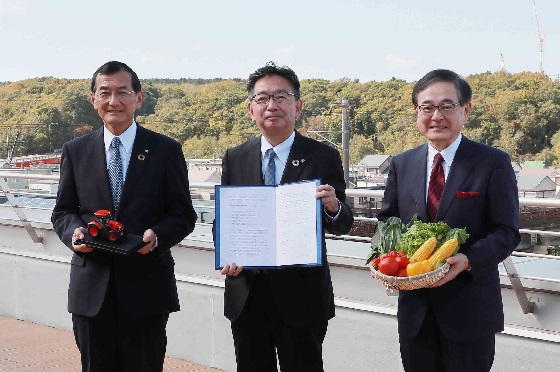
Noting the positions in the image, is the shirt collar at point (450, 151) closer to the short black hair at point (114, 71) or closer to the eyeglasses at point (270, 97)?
the eyeglasses at point (270, 97)

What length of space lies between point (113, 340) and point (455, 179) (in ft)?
4.55

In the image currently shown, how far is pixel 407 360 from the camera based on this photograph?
2.48 meters

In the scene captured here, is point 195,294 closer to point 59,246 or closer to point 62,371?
point 62,371

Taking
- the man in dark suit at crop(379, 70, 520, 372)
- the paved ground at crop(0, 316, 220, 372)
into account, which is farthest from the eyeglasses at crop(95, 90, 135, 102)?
the paved ground at crop(0, 316, 220, 372)

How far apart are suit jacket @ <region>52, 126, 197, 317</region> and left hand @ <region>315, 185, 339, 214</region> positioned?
596mm

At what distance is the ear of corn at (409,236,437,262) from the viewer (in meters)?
2.25

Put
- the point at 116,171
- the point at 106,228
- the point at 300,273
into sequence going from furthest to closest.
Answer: the point at 116,171, the point at 300,273, the point at 106,228

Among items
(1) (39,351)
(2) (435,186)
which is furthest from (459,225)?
(1) (39,351)

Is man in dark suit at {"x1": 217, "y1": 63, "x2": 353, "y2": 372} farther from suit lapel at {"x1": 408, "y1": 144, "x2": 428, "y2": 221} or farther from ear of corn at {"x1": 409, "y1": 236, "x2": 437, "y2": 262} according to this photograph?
ear of corn at {"x1": 409, "y1": 236, "x2": 437, "y2": 262}

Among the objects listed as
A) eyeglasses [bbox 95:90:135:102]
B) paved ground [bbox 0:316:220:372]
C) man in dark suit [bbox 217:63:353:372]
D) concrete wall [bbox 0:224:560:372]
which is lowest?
paved ground [bbox 0:316:220:372]

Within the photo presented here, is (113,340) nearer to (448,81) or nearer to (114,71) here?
(114,71)

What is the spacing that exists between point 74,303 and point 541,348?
2119mm

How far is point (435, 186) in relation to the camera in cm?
245

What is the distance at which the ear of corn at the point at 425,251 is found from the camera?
225cm
